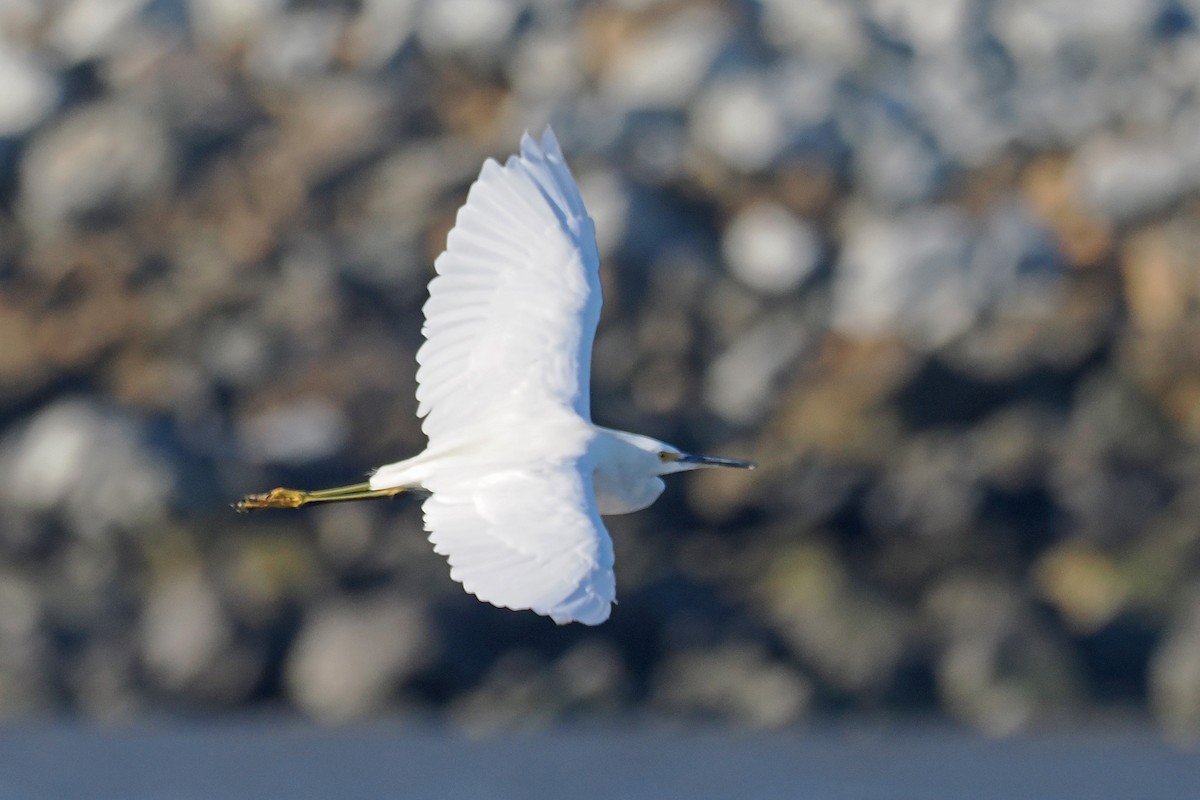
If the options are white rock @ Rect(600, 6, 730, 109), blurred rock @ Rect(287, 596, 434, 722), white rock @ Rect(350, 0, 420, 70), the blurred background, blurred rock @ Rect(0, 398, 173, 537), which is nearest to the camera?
blurred rock @ Rect(287, 596, 434, 722)

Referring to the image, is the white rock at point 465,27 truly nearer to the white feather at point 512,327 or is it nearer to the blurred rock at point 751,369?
the blurred rock at point 751,369

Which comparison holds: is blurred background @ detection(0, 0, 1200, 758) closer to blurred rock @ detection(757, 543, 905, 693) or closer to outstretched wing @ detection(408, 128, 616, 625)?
blurred rock @ detection(757, 543, 905, 693)

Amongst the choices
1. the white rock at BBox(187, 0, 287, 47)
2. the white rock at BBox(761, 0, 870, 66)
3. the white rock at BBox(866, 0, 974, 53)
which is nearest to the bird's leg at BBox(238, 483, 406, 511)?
the white rock at BBox(761, 0, 870, 66)

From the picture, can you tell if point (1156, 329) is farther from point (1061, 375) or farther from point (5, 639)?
point (5, 639)

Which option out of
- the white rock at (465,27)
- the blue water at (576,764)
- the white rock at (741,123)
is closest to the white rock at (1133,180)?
the white rock at (741,123)

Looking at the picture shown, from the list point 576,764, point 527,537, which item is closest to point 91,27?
point 576,764

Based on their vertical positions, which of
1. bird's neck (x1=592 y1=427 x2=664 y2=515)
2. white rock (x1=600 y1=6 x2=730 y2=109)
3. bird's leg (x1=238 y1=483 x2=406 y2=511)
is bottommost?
bird's neck (x1=592 y1=427 x2=664 y2=515)

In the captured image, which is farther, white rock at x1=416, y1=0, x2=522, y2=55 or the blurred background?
white rock at x1=416, y1=0, x2=522, y2=55

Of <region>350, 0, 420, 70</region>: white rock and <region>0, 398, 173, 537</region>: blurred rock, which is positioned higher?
<region>350, 0, 420, 70</region>: white rock
